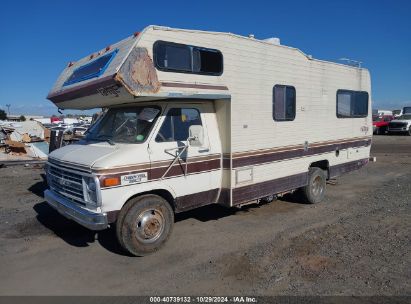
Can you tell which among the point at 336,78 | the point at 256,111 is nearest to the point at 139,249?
the point at 256,111

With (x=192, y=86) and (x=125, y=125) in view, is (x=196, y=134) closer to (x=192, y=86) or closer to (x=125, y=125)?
→ (x=192, y=86)

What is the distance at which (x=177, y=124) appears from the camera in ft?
18.6

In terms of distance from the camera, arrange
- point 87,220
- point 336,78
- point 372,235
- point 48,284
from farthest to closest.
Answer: point 336,78
point 372,235
point 87,220
point 48,284

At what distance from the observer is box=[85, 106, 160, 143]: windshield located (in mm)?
5477

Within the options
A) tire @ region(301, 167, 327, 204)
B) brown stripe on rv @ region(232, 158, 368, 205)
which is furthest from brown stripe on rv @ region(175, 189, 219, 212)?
tire @ region(301, 167, 327, 204)

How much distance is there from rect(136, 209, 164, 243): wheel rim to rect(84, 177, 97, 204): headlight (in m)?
0.68

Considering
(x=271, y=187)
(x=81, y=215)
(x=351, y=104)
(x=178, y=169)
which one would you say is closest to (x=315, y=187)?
(x=271, y=187)

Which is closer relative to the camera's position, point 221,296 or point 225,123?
point 221,296

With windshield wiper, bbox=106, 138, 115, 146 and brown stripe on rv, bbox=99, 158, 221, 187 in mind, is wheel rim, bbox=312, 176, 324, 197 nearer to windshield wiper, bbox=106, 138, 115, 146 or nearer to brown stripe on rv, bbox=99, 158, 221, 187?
brown stripe on rv, bbox=99, 158, 221, 187

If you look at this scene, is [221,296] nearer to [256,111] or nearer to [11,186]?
[256,111]

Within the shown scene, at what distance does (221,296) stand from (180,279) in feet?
2.19

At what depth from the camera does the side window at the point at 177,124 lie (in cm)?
553

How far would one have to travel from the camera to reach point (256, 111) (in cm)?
659

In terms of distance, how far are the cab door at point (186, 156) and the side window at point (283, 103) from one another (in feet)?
4.92
